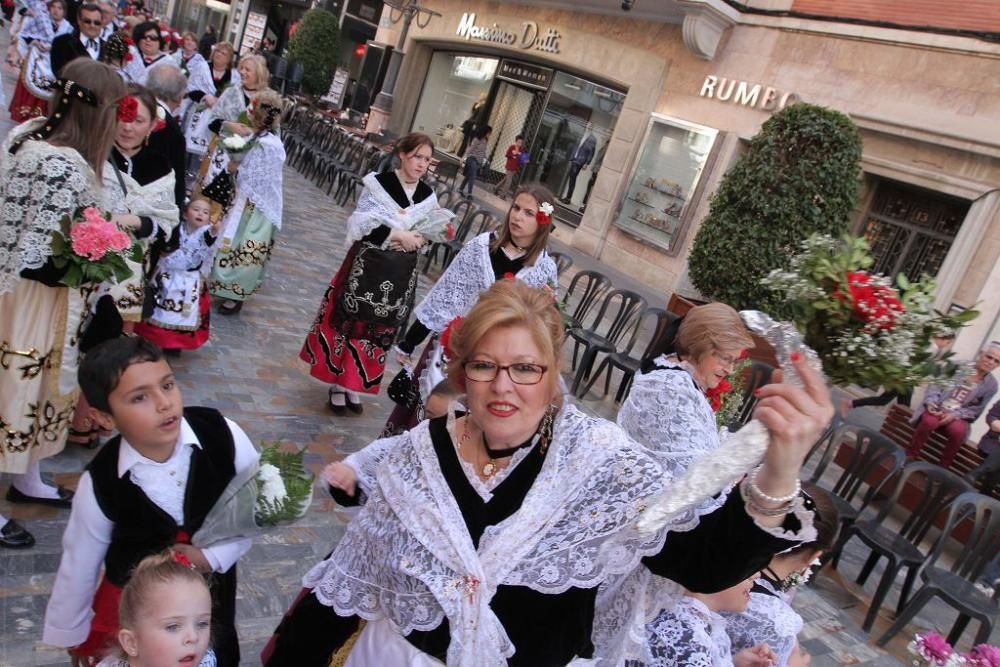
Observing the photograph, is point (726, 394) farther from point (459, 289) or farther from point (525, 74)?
point (525, 74)

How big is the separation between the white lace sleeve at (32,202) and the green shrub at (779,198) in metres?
7.03

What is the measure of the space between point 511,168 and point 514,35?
12.0ft

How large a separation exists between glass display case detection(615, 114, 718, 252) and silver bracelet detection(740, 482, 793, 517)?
1277 centimetres

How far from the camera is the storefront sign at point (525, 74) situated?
18672 millimetres

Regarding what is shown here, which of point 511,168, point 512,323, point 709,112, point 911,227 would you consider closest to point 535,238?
point 512,323

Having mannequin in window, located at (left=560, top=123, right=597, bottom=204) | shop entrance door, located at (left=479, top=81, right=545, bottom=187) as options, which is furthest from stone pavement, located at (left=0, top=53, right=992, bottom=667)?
shop entrance door, located at (left=479, top=81, right=545, bottom=187)

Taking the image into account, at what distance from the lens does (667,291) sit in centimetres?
1388

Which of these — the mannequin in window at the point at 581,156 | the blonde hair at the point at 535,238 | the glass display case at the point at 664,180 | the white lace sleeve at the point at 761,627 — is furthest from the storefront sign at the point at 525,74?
the white lace sleeve at the point at 761,627

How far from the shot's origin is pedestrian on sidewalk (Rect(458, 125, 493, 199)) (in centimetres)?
1755

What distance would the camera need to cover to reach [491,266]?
183 inches

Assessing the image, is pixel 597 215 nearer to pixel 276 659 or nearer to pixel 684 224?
pixel 684 224

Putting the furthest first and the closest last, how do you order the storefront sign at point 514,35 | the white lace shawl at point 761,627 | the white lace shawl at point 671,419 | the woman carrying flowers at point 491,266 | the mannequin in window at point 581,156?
the storefront sign at point 514,35 < the mannequin in window at point 581,156 < the woman carrying flowers at point 491,266 < the white lace shawl at point 761,627 < the white lace shawl at point 671,419

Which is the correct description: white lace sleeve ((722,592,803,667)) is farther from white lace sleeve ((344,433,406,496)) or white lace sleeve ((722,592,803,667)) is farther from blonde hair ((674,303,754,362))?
white lace sleeve ((344,433,406,496))

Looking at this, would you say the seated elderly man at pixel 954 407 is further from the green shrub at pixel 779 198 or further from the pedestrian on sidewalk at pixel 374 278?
the pedestrian on sidewalk at pixel 374 278
